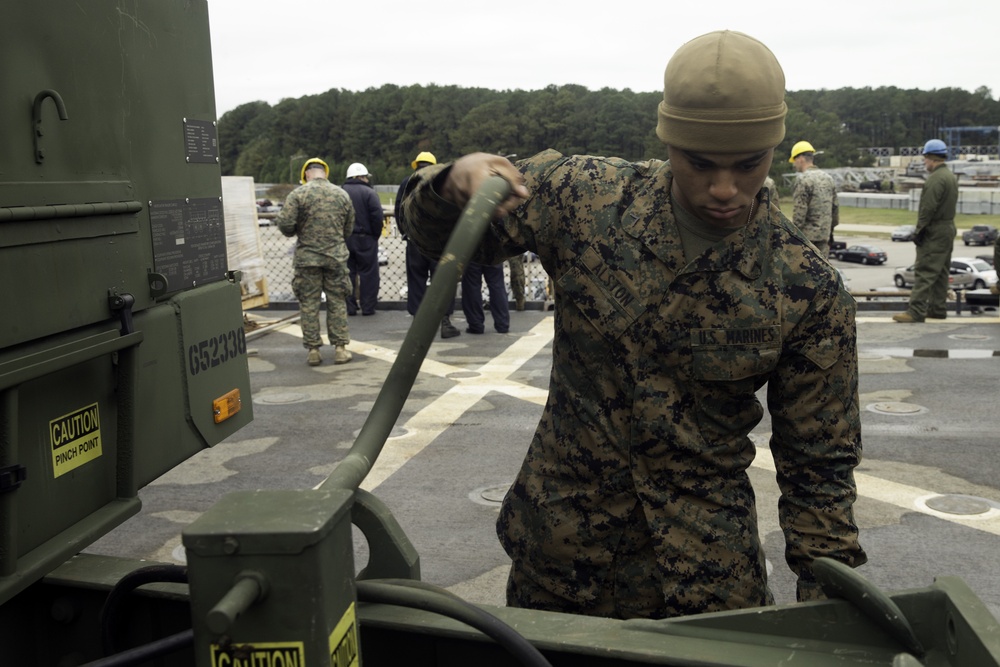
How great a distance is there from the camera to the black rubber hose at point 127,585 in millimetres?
2033

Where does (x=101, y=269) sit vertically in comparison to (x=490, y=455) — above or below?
above

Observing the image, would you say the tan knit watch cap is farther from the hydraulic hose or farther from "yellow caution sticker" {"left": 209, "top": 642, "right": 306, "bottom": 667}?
"yellow caution sticker" {"left": 209, "top": 642, "right": 306, "bottom": 667}

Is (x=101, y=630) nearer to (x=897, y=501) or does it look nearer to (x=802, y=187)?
(x=897, y=501)

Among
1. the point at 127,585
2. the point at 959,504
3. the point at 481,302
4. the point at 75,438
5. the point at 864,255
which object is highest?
the point at 75,438

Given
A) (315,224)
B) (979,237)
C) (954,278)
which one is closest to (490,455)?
(315,224)

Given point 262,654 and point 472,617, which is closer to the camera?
point 262,654

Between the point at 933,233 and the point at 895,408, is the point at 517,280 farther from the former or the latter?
the point at 895,408

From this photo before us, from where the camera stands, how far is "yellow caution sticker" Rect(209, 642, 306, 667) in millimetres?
1272

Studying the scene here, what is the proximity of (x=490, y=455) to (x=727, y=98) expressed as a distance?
4.74m

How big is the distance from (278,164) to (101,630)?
2915 inches

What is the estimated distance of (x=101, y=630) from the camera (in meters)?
2.18

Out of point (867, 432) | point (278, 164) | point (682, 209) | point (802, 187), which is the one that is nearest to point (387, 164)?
point (278, 164)

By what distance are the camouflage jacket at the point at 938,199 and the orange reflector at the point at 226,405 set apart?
30.1 feet

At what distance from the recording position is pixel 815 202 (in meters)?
11.2
